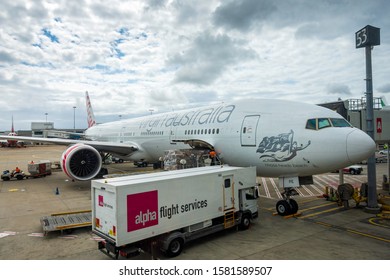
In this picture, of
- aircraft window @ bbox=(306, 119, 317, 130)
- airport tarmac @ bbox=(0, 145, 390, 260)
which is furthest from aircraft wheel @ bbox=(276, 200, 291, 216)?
aircraft window @ bbox=(306, 119, 317, 130)

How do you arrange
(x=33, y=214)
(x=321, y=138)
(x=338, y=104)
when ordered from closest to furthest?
(x=321, y=138)
(x=33, y=214)
(x=338, y=104)

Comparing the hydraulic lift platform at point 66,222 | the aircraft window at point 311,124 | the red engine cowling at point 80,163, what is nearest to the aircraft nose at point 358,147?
the aircraft window at point 311,124

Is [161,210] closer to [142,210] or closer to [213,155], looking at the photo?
[142,210]

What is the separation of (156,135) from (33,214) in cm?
884

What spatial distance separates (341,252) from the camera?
27.6 ft

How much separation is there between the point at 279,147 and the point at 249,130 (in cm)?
165

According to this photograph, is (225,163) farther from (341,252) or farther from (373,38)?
(373,38)

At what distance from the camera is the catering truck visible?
24.9 feet

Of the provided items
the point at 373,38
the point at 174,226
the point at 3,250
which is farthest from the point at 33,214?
the point at 373,38

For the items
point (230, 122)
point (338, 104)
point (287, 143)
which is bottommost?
point (287, 143)

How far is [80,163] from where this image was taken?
55.9 ft

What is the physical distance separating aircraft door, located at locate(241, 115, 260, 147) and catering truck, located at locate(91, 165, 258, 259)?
236 cm

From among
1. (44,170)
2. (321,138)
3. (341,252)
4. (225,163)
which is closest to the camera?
(341,252)

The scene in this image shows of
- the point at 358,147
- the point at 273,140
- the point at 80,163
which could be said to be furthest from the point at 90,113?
the point at 358,147
